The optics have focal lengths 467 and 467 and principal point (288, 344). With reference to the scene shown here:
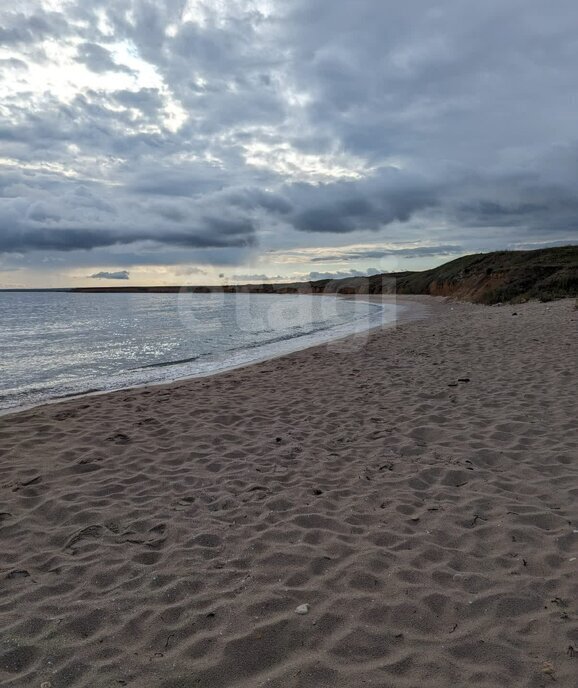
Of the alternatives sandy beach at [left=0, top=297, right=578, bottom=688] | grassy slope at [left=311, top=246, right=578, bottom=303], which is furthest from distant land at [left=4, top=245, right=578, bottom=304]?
sandy beach at [left=0, top=297, right=578, bottom=688]

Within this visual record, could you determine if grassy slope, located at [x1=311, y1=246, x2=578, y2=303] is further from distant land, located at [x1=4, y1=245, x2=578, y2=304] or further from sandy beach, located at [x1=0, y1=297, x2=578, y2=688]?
sandy beach, located at [x1=0, y1=297, x2=578, y2=688]

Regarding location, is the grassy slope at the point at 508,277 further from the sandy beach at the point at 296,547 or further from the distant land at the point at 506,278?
the sandy beach at the point at 296,547

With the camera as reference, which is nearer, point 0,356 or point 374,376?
point 374,376

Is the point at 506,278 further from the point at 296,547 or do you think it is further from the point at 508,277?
the point at 296,547

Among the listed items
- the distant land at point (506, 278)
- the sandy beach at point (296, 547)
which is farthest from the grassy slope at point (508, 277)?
the sandy beach at point (296, 547)

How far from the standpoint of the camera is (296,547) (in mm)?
3965

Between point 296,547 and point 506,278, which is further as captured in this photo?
point 506,278

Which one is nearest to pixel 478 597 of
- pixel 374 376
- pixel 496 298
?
pixel 374 376

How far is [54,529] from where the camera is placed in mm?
4414

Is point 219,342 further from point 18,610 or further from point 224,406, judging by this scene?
point 18,610

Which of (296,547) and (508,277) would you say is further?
(508,277)

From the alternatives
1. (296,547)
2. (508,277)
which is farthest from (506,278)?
(296,547)

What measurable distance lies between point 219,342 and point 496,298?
24.6 metres

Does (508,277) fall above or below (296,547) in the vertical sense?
above
